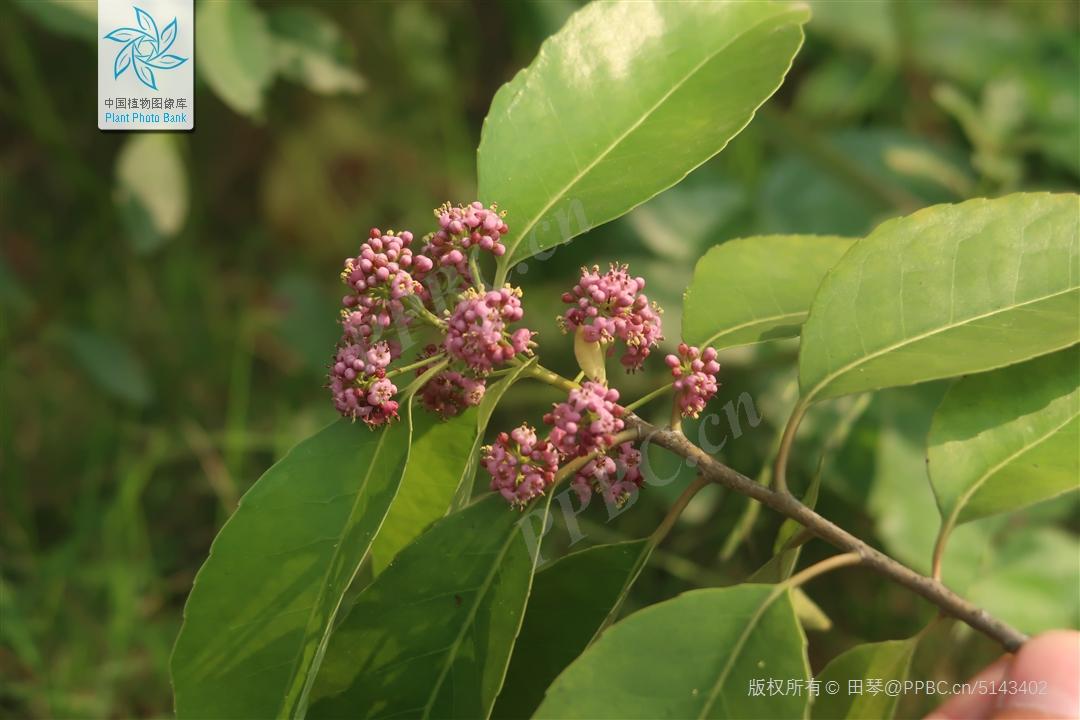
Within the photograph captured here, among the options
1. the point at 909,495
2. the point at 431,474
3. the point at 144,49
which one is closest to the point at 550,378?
the point at 431,474

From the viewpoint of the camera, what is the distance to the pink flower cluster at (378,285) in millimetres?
1385

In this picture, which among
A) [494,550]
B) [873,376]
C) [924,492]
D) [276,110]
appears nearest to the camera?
[494,550]

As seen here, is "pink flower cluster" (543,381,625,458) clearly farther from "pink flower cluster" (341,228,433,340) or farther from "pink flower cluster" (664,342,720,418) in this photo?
"pink flower cluster" (341,228,433,340)

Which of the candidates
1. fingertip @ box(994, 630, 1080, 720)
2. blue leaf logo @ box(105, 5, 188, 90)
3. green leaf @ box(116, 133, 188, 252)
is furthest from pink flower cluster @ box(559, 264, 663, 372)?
green leaf @ box(116, 133, 188, 252)

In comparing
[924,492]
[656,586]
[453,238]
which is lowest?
[656,586]

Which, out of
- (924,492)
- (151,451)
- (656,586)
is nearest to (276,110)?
(151,451)

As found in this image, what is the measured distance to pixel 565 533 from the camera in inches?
117

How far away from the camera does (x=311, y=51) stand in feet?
9.59

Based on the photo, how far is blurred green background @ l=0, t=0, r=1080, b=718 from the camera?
103 inches

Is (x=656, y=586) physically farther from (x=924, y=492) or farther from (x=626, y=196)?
(x=626, y=196)

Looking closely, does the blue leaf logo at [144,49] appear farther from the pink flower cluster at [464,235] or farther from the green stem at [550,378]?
the green stem at [550,378]

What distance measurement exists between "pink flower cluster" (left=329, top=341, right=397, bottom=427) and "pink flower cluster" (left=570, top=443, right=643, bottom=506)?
26cm

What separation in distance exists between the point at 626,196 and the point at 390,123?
2.76 meters

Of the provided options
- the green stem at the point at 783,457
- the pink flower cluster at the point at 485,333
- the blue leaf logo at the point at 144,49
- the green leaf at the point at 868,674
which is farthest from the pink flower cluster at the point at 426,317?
the blue leaf logo at the point at 144,49
